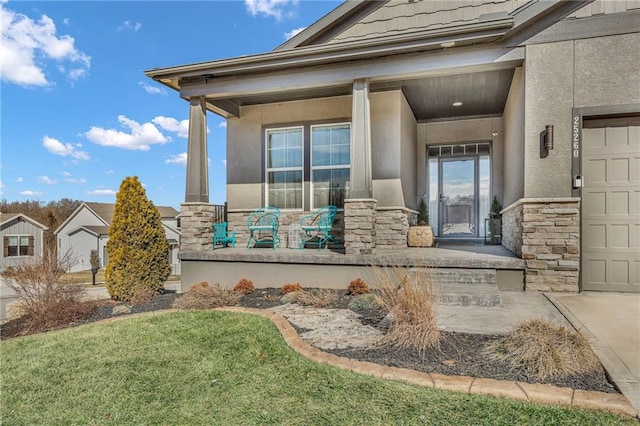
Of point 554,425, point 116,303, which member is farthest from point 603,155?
point 116,303

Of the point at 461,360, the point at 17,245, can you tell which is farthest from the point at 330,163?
the point at 17,245

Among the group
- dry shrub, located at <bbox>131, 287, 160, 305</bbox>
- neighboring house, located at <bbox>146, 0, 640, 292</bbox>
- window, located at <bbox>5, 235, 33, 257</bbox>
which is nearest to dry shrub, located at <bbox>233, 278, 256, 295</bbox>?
neighboring house, located at <bbox>146, 0, 640, 292</bbox>

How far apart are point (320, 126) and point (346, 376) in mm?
6512

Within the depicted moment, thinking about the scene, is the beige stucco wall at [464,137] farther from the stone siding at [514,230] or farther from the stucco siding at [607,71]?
the stucco siding at [607,71]

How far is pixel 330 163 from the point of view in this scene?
836 cm

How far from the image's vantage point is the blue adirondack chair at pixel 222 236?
7752mm

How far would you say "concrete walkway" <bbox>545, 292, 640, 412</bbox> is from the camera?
254cm

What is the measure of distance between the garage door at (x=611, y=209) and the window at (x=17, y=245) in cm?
2708

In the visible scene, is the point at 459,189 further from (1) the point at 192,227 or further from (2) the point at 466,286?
(1) the point at 192,227

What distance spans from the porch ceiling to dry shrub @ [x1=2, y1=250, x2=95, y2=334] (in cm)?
492

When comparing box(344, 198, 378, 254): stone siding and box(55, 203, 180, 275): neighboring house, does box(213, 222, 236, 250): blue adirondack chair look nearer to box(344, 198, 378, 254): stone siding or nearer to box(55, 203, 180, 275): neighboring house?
box(344, 198, 378, 254): stone siding

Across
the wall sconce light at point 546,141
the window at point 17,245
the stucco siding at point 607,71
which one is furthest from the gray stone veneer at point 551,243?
the window at point 17,245

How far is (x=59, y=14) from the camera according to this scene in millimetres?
9469

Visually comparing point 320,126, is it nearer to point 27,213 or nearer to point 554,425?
point 554,425
